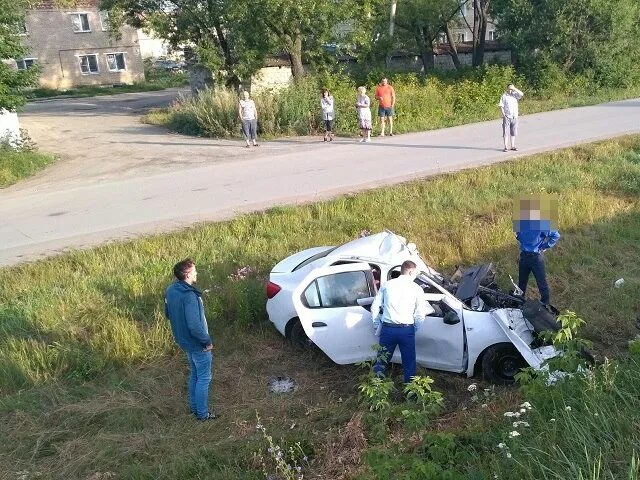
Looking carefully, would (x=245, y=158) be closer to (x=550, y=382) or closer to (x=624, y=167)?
(x=624, y=167)

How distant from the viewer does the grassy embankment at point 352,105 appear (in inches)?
811

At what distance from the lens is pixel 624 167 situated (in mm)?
13711

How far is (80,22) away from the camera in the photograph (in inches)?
1850

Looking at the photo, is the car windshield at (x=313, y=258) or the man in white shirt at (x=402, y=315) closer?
the man in white shirt at (x=402, y=315)

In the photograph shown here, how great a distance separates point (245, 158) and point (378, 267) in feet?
35.9

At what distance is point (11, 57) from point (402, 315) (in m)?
15.3

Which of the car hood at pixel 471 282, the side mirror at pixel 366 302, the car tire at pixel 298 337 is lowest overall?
the car tire at pixel 298 337

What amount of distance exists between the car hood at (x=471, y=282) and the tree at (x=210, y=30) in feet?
59.1

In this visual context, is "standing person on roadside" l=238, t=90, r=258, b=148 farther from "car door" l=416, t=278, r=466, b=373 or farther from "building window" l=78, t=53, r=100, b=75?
"building window" l=78, t=53, r=100, b=75

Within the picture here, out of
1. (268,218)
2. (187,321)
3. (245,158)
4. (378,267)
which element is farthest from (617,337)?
(245,158)

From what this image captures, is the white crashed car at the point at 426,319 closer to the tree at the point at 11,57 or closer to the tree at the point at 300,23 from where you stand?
the tree at the point at 11,57

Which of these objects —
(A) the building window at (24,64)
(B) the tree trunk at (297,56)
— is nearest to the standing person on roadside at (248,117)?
(B) the tree trunk at (297,56)

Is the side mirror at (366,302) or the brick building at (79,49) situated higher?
the brick building at (79,49)

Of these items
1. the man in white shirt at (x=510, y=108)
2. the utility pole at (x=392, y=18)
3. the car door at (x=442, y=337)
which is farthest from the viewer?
the utility pole at (x=392, y=18)
